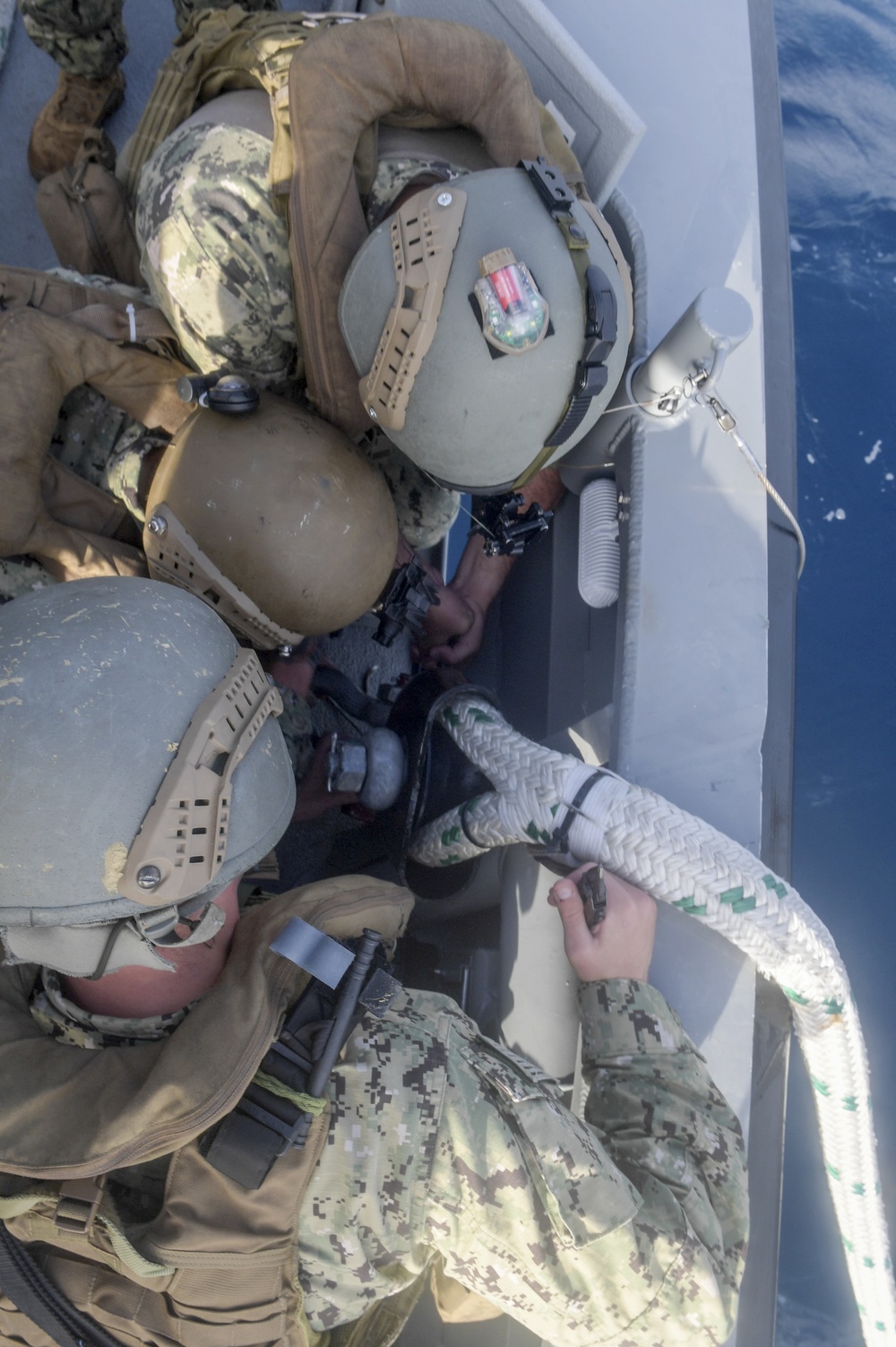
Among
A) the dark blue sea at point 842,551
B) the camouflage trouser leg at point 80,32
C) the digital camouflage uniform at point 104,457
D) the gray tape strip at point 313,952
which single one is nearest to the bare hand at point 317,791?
the digital camouflage uniform at point 104,457

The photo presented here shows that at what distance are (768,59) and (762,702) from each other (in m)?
1.54

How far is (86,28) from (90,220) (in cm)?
54

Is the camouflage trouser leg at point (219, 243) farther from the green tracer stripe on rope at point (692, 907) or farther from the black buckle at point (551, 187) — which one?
the green tracer stripe on rope at point (692, 907)

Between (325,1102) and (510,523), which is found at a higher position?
(510,523)

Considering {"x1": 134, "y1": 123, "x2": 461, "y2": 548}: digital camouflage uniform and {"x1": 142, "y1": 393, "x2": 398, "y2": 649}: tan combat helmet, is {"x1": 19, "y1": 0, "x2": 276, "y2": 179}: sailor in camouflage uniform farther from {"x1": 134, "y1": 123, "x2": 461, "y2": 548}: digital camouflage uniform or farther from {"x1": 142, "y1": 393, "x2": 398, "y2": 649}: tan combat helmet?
{"x1": 142, "y1": 393, "x2": 398, "y2": 649}: tan combat helmet

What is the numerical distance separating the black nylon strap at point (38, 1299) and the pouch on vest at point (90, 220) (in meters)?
1.87

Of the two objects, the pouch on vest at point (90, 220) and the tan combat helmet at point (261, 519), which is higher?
the pouch on vest at point (90, 220)

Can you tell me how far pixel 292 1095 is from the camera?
1.06 meters

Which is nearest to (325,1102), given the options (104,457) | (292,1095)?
(292,1095)

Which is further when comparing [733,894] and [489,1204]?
[733,894]

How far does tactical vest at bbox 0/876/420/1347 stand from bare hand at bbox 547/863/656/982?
18.5 inches

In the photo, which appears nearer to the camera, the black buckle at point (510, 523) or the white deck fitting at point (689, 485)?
the white deck fitting at point (689, 485)

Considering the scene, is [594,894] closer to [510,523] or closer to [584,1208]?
[584,1208]

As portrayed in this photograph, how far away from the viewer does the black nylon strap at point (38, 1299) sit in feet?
3.38
